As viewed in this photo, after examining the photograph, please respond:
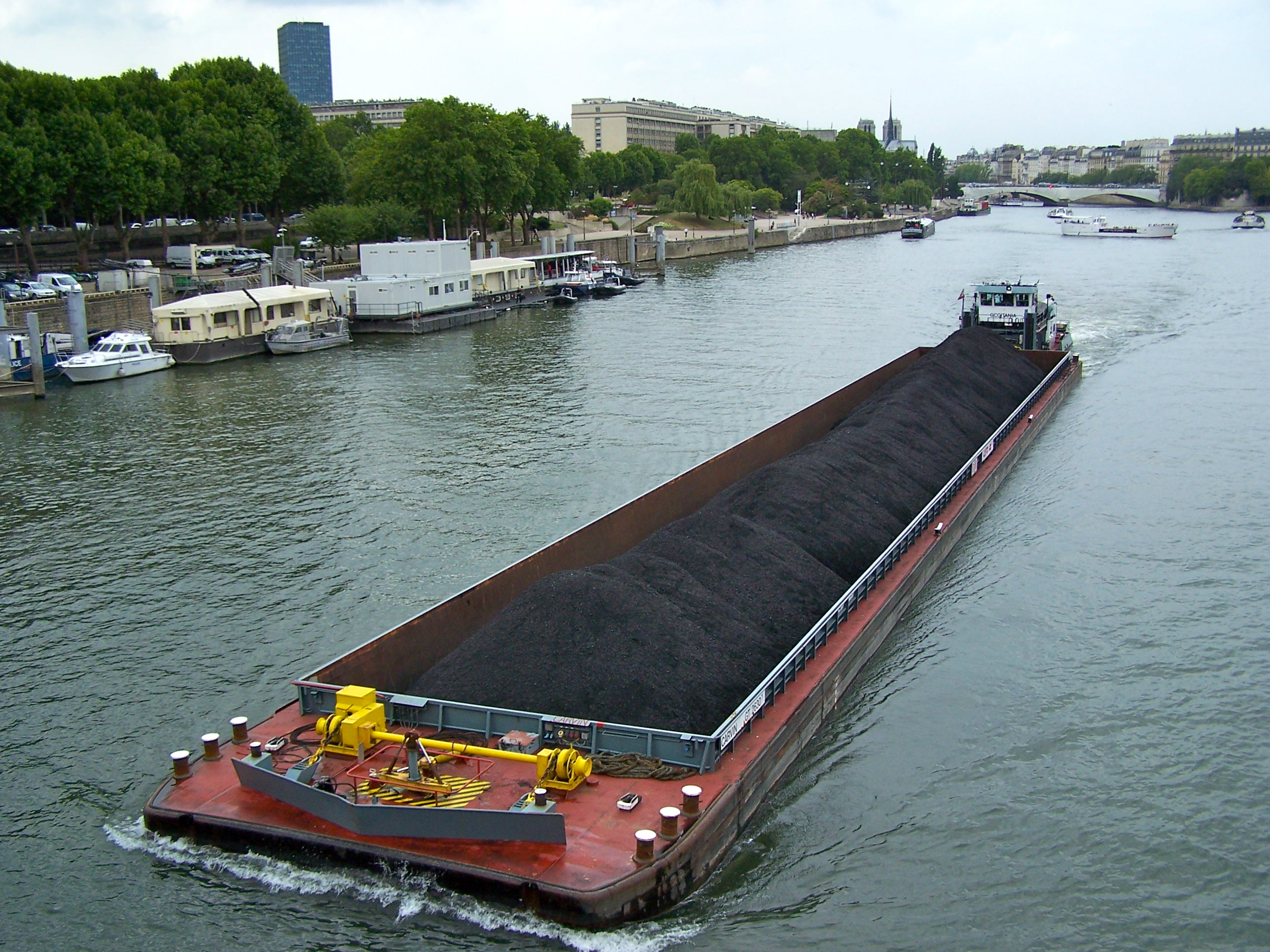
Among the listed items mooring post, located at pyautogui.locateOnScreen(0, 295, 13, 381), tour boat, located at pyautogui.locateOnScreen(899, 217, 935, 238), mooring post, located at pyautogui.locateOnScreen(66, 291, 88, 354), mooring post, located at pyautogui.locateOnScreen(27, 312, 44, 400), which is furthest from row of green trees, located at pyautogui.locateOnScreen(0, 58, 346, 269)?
tour boat, located at pyautogui.locateOnScreen(899, 217, 935, 238)

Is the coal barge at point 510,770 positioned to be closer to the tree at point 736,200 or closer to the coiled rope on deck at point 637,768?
the coiled rope on deck at point 637,768

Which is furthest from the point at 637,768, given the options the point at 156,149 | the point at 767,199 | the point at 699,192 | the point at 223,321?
the point at 767,199

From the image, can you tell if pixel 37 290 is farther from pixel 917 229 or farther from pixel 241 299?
pixel 917 229

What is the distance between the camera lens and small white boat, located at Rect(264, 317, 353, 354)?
130ft

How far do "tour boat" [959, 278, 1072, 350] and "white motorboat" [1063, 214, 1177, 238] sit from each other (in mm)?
73835

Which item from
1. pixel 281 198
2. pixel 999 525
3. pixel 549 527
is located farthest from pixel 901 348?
pixel 281 198

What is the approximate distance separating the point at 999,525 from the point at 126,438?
65.5 feet

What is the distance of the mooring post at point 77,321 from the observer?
35906 millimetres

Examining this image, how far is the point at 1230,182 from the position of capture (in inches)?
6093

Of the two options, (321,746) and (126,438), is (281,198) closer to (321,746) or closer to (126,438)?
(126,438)

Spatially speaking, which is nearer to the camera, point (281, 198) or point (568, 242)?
point (281, 198)

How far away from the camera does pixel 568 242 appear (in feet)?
225

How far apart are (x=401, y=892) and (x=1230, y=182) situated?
570 feet

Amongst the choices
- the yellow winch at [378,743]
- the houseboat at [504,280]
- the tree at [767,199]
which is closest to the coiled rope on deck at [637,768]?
the yellow winch at [378,743]
